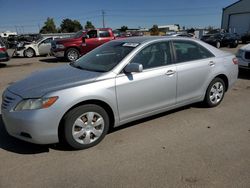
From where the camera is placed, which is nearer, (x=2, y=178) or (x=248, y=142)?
(x=2, y=178)

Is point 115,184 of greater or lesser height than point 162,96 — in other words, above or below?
below

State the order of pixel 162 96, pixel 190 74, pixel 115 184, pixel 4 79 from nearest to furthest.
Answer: pixel 115 184 < pixel 162 96 < pixel 190 74 < pixel 4 79

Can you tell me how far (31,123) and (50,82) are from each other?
0.69 m

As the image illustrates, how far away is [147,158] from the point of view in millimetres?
3234

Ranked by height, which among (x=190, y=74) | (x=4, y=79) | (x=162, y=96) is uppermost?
(x=190, y=74)

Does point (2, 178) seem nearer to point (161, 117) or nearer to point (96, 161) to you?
point (96, 161)

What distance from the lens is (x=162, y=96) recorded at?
4.11 meters

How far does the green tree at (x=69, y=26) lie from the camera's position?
89.0 meters

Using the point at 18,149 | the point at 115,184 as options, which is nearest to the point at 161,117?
the point at 115,184

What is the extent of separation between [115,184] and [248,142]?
216cm

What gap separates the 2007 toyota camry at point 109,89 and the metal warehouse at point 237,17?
116 ft

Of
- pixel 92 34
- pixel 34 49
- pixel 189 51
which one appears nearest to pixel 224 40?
pixel 92 34

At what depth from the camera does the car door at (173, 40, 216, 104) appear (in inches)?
170

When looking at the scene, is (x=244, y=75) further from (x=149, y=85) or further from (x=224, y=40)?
(x=224, y=40)
